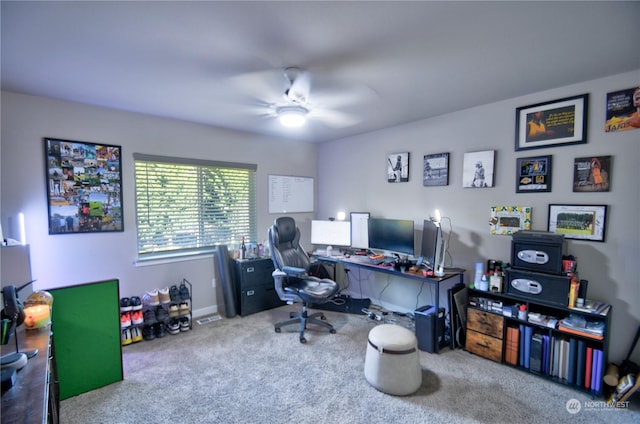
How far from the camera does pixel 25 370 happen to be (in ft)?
3.95

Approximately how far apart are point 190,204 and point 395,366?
2.91 m

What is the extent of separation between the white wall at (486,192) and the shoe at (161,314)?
8.10 feet

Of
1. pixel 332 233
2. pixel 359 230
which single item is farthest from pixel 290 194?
pixel 359 230

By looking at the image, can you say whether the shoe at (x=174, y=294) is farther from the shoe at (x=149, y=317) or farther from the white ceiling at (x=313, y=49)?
the white ceiling at (x=313, y=49)

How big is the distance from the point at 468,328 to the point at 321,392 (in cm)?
153

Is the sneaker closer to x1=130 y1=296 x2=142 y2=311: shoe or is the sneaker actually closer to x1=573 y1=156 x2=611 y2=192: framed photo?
x1=130 y1=296 x2=142 y2=311: shoe

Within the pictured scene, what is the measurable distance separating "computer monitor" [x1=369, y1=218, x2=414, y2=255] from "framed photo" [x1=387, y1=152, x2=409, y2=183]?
23.1 inches

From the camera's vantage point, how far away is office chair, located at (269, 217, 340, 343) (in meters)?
3.00

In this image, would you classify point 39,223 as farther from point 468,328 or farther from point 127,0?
point 468,328

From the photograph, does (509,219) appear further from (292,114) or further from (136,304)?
(136,304)

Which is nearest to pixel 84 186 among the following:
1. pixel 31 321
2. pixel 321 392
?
pixel 31 321

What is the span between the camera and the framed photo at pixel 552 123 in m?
2.36

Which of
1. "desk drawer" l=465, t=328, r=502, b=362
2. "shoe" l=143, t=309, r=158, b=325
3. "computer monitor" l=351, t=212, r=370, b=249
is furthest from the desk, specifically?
"shoe" l=143, t=309, r=158, b=325

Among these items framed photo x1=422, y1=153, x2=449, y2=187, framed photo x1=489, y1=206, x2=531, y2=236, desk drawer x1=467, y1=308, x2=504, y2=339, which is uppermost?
framed photo x1=422, y1=153, x2=449, y2=187
